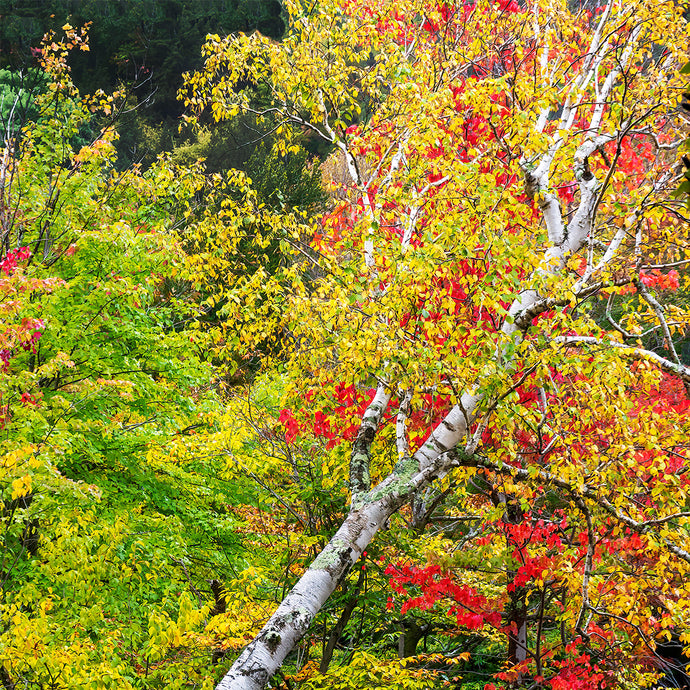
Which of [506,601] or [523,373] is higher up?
[523,373]

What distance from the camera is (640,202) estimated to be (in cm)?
512

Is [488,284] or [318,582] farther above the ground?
[488,284]

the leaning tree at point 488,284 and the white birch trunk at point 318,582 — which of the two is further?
the leaning tree at point 488,284

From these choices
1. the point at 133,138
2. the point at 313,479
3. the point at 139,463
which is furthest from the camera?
the point at 133,138

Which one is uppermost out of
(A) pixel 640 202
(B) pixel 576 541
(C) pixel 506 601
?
(A) pixel 640 202

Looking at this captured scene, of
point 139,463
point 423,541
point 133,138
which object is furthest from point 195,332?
Result: point 133,138

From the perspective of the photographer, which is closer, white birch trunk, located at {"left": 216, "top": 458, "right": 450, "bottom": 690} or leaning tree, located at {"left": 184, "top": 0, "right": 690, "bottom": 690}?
white birch trunk, located at {"left": 216, "top": 458, "right": 450, "bottom": 690}

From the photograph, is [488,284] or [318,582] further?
[488,284]

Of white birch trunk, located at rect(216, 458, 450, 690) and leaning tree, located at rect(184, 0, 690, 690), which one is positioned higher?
leaning tree, located at rect(184, 0, 690, 690)

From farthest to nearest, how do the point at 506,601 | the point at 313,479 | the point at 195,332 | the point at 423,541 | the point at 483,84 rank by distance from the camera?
the point at 195,332 → the point at 506,601 → the point at 423,541 → the point at 313,479 → the point at 483,84

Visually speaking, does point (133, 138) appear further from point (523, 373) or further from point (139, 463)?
point (523, 373)

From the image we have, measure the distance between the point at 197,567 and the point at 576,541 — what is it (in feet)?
18.5

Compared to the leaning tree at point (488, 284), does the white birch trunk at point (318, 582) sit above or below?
below

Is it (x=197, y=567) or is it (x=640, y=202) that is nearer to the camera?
(x=640, y=202)
